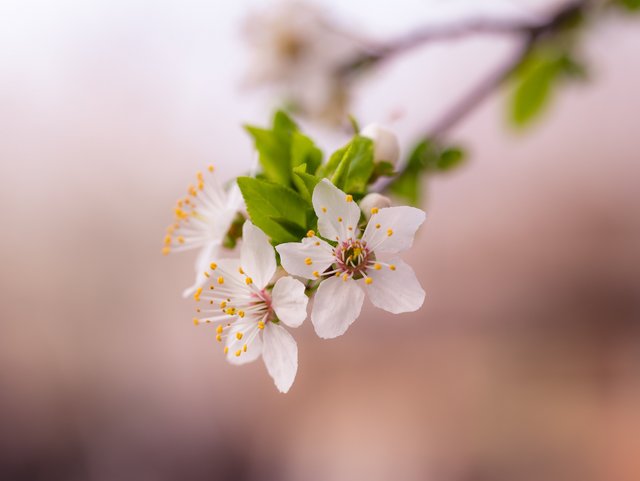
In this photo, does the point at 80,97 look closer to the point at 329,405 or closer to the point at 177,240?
the point at 329,405

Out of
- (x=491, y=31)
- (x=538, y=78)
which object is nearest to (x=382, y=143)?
(x=491, y=31)

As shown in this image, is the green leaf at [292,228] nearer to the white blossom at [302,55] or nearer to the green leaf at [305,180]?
the green leaf at [305,180]

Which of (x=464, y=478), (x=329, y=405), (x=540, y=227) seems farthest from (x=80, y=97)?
(x=464, y=478)

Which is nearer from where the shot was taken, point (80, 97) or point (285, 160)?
point (285, 160)

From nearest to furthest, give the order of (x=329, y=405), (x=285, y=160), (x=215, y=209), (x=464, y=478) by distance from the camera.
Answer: (x=285, y=160)
(x=215, y=209)
(x=464, y=478)
(x=329, y=405)

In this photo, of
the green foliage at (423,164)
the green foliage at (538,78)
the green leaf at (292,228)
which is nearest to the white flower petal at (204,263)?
the green leaf at (292,228)

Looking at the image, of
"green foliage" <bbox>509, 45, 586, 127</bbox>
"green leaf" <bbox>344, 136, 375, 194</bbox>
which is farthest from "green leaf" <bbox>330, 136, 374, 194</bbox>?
"green foliage" <bbox>509, 45, 586, 127</bbox>

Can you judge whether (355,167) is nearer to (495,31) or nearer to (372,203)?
(372,203)
